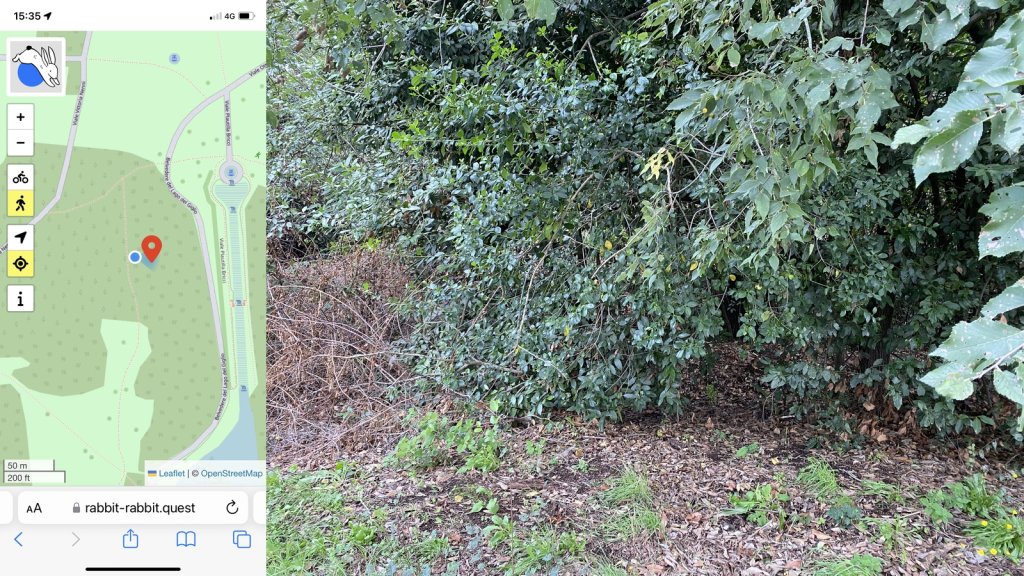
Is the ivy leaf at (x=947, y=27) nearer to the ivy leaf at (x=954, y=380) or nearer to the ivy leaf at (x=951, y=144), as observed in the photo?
the ivy leaf at (x=951, y=144)

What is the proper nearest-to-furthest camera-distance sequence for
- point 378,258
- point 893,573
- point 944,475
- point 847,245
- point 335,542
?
1. point 893,573
2. point 335,542
3. point 847,245
4. point 944,475
5. point 378,258

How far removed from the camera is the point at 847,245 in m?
4.35

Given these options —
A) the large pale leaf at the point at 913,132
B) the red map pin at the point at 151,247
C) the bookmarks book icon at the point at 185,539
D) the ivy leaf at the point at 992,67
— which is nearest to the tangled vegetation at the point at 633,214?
the ivy leaf at the point at 992,67

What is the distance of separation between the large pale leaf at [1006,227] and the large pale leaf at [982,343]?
0.17 metres

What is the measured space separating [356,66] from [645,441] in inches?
148

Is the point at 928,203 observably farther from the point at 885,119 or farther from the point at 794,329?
the point at 794,329

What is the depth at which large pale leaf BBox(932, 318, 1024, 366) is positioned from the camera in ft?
4.55

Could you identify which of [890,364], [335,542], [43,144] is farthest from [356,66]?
[890,364]

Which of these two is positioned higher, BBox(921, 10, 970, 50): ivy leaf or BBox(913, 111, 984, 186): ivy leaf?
BBox(921, 10, 970, 50): ivy leaf

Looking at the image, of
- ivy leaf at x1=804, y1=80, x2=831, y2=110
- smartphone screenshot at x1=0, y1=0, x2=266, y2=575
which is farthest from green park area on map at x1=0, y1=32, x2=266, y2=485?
ivy leaf at x1=804, y1=80, x2=831, y2=110

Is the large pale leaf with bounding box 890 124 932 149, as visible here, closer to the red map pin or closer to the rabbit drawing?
the red map pin

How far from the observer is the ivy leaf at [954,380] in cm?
137

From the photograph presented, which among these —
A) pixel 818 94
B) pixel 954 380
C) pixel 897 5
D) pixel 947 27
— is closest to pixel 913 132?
pixel 954 380

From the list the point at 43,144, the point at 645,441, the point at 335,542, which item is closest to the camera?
the point at 43,144
